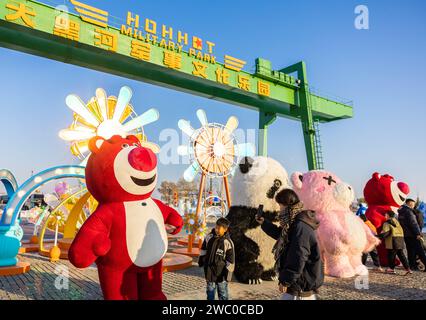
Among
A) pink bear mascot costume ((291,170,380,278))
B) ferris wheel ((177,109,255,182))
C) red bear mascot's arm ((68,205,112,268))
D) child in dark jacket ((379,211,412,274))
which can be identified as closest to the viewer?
red bear mascot's arm ((68,205,112,268))

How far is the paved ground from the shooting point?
4699mm

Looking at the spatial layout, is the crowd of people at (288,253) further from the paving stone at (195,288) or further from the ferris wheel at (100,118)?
the ferris wheel at (100,118)

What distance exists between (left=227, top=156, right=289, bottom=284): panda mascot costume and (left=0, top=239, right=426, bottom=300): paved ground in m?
0.26

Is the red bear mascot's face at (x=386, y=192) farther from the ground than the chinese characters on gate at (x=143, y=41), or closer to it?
closer to it

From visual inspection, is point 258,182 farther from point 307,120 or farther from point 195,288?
point 307,120

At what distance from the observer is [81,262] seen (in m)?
3.05

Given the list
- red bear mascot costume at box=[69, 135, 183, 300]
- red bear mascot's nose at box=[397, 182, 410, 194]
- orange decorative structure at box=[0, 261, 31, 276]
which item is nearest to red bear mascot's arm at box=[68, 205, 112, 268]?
red bear mascot costume at box=[69, 135, 183, 300]

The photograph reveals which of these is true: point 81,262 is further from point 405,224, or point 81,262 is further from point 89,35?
point 89,35

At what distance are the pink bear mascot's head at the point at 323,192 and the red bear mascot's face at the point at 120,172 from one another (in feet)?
11.2

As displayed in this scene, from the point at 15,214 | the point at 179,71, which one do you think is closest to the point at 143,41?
the point at 179,71

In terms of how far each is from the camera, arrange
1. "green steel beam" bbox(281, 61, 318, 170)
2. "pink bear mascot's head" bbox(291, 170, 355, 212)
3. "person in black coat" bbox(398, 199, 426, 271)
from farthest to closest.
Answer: "green steel beam" bbox(281, 61, 318, 170)
"person in black coat" bbox(398, 199, 426, 271)
"pink bear mascot's head" bbox(291, 170, 355, 212)

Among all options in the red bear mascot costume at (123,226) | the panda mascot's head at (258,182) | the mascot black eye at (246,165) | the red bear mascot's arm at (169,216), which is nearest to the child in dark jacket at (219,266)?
the red bear mascot costume at (123,226)

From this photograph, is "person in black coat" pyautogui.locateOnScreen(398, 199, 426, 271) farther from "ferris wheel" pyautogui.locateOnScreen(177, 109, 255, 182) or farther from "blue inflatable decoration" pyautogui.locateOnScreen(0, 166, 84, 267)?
"blue inflatable decoration" pyautogui.locateOnScreen(0, 166, 84, 267)

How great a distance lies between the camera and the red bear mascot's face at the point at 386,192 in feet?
25.5
